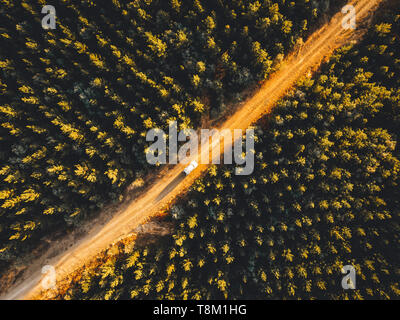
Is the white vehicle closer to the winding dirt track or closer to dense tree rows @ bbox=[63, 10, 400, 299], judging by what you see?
the winding dirt track

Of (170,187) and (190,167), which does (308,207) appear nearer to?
(190,167)

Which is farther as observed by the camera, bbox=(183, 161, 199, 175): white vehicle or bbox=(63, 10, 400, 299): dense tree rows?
bbox=(183, 161, 199, 175): white vehicle

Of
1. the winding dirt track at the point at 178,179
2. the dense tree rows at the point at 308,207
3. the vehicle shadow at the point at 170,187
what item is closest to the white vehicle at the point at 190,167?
the winding dirt track at the point at 178,179

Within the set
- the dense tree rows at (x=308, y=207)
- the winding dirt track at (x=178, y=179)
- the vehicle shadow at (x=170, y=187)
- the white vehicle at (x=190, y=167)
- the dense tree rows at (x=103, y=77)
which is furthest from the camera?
the vehicle shadow at (x=170, y=187)

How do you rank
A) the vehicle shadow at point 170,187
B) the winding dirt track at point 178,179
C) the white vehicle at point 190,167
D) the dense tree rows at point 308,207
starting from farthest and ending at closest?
the vehicle shadow at point 170,187, the white vehicle at point 190,167, the winding dirt track at point 178,179, the dense tree rows at point 308,207

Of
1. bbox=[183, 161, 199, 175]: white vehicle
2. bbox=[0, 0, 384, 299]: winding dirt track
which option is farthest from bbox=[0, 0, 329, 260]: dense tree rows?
bbox=[183, 161, 199, 175]: white vehicle

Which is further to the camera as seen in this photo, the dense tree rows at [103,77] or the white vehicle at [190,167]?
the white vehicle at [190,167]

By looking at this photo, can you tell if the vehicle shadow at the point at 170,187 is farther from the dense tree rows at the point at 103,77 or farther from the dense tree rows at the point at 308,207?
the dense tree rows at the point at 103,77
